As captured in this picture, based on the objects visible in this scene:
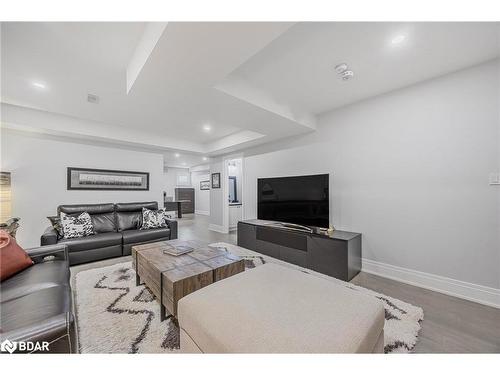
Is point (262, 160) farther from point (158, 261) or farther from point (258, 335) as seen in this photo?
point (258, 335)

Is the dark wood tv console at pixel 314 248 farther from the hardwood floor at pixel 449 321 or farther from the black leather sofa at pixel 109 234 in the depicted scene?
the black leather sofa at pixel 109 234

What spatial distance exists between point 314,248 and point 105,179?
443 cm

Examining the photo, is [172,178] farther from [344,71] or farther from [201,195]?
[344,71]

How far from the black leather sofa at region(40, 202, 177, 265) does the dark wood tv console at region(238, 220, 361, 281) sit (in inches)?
75.1

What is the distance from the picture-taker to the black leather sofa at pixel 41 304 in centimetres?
83

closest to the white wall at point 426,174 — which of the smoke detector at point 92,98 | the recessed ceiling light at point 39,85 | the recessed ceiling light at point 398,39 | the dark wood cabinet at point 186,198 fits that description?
the recessed ceiling light at point 398,39

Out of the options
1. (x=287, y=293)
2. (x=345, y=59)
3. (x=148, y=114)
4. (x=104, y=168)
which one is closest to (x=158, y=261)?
(x=287, y=293)

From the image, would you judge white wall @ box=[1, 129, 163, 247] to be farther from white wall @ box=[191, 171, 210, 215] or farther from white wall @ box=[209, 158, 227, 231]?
white wall @ box=[191, 171, 210, 215]

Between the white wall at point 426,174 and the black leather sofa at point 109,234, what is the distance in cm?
333

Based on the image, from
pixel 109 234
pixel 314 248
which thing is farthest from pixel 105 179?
pixel 314 248

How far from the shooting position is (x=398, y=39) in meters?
1.67

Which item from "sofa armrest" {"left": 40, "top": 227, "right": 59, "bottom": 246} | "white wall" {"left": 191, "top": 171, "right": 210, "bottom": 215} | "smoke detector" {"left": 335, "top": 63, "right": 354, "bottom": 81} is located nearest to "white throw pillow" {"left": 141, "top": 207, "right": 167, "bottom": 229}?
"sofa armrest" {"left": 40, "top": 227, "right": 59, "bottom": 246}
